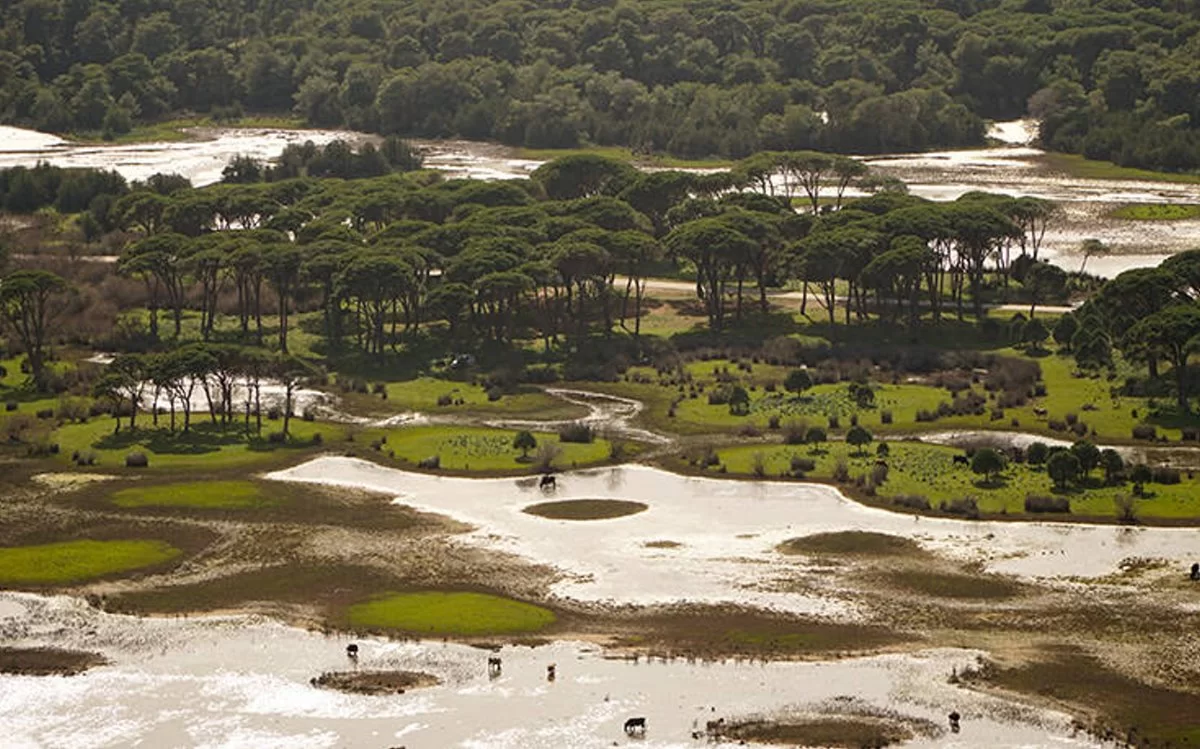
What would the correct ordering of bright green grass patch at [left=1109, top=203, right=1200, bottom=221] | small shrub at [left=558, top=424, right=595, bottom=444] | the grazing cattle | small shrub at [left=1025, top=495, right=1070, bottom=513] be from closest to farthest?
the grazing cattle, small shrub at [left=1025, top=495, right=1070, bottom=513], small shrub at [left=558, top=424, right=595, bottom=444], bright green grass patch at [left=1109, top=203, right=1200, bottom=221]

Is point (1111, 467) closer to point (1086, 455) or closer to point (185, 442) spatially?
point (1086, 455)

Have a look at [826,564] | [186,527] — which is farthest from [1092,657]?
[186,527]

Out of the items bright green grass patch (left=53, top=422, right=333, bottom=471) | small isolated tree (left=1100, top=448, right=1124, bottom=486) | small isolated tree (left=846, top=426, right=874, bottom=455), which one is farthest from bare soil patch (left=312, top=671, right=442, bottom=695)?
small isolated tree (left=1100, top=448, right=1124, bottom=486)

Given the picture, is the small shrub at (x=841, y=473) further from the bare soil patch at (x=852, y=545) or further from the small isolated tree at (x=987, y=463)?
the bare soil patch at (x=852, y=545)

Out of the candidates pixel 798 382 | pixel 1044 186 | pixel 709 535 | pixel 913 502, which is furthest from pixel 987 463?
pixel 1044 186

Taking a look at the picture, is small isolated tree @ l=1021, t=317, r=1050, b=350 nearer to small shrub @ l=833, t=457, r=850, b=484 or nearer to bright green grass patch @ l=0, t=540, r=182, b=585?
small shrub @ l=833, t=457, r=850, b=484

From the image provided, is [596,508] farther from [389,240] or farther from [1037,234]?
[1037,234]
